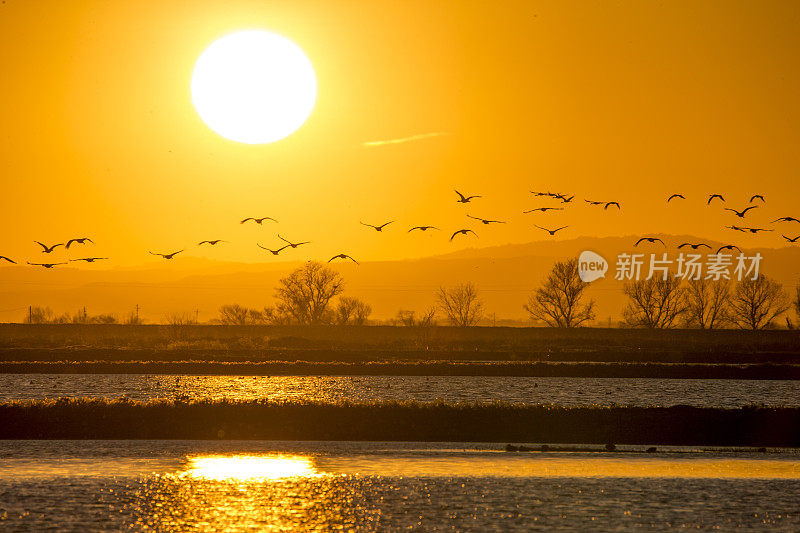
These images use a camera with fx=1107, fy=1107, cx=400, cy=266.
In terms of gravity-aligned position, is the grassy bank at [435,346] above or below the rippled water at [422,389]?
above

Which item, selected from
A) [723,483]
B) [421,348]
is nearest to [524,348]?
[421,348]

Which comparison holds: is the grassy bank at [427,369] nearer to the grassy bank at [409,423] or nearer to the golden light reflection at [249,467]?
the grassy bank at [409,423]

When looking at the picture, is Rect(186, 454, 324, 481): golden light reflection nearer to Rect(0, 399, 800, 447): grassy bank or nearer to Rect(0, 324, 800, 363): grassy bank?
Rect(0, 399, 800, 447): grassy bank

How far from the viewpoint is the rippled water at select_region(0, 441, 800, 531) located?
3100cm

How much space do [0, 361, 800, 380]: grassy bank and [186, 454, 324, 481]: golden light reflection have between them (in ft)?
300

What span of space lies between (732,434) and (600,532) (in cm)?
2606

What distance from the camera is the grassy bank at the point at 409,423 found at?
5316 cm

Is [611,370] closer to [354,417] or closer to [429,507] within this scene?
[354,417]

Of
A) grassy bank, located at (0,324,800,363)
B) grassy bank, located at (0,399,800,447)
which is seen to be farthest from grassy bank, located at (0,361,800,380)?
grassy bank, located at (0,399,800,447)

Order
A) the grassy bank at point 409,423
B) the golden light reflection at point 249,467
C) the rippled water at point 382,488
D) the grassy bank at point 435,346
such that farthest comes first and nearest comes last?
the grassy bank at point 435,346, the grassy bank at point 409,423, the golden light reflection at point 249,467, the rippled water at point 382,488

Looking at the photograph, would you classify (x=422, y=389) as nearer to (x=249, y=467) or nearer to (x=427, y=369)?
(x=427, y=369)

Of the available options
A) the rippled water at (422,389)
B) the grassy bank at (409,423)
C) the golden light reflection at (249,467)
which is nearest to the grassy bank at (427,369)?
the rippled water at (422,389)

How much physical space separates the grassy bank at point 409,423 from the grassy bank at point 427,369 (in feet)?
267

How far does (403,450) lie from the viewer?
161 ft
